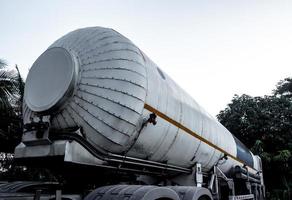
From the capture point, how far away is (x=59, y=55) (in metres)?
4.16

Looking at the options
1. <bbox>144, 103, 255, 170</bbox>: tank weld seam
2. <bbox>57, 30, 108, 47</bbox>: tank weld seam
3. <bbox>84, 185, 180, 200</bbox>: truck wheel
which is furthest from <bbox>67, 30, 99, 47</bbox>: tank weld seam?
<bbox>84, 185, 180, 200</bbox>: truck wheel

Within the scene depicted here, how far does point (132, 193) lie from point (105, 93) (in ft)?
4.58

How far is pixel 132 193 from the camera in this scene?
3.32 meters

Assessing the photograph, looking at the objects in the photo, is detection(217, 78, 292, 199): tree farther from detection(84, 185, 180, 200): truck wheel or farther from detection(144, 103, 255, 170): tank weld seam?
detection(84, 185, 180, 200): truck wheel

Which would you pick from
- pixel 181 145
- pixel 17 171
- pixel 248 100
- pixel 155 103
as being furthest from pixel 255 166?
pixel 248 100

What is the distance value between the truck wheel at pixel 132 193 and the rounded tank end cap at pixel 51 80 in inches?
50.9

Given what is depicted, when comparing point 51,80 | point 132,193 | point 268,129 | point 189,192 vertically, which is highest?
point 268,129

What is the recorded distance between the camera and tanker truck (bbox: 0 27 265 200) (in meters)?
3.73

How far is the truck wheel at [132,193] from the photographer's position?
327 centimetres

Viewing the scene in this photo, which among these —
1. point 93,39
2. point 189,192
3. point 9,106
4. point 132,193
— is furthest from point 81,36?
point 9,106

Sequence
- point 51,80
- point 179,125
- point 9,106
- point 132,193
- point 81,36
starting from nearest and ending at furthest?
point 132,193 < point 51,80 < point 81,36 < point 179,125 < point 9,106

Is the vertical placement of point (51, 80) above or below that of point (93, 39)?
below

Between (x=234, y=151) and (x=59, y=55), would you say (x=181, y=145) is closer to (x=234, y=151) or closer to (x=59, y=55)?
(x=59, y=55)

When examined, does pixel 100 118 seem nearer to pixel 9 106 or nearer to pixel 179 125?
pixel 179 125
